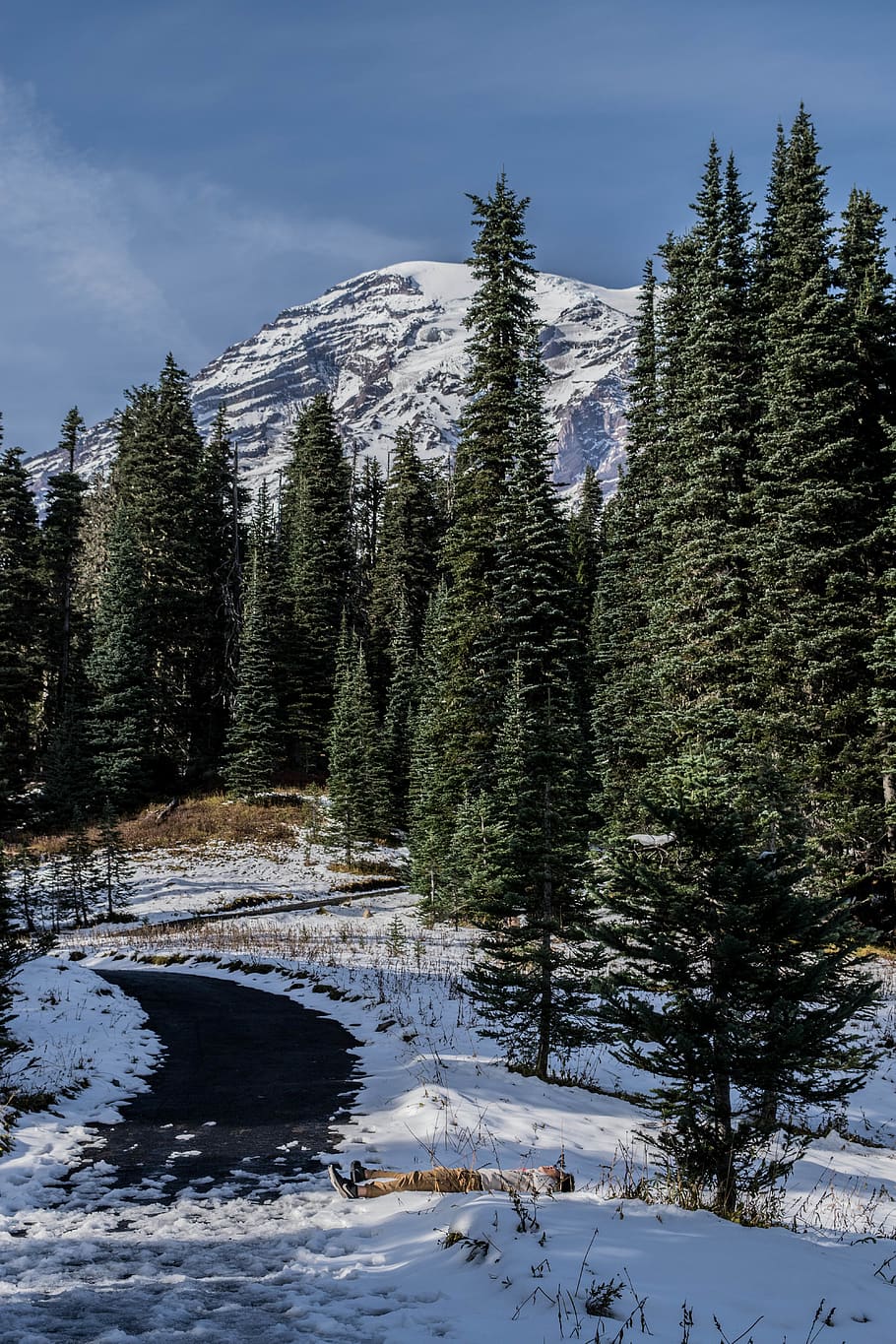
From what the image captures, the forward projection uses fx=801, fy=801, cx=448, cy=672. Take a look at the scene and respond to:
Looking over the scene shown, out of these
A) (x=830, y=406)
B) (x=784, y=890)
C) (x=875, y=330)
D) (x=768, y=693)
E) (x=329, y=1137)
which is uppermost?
(x=875, y=330)

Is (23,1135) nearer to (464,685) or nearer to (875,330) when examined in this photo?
(464,685)

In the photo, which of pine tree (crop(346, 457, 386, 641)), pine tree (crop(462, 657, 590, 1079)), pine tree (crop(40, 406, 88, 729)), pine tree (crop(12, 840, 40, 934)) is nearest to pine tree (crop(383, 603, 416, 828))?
pine tree (crop(346, 457, 386, 641))

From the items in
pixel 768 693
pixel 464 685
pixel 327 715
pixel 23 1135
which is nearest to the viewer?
pixel 23 1135

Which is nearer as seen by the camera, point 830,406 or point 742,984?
point 742,984

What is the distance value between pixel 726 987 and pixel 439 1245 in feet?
8.37

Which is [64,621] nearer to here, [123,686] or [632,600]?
[123,686]

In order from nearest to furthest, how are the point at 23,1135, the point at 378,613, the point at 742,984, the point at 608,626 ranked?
1. the point at 742,984
2. the point at 23,1135
3. the point at 608,626
4. the point at 378,613

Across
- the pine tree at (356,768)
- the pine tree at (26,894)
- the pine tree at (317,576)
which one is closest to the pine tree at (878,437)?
the pine tree at (356,768)

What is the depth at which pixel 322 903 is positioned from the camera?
1268 inches

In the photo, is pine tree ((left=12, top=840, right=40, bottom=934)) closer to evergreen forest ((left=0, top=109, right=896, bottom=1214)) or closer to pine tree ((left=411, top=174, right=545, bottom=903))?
evergreen forest ((left=0, top=109, right=896, bottom=1214))

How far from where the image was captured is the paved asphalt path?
678 cm

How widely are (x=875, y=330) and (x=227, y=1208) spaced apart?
3014 cm

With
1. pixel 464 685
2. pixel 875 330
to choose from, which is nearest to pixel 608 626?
pixel 464 685

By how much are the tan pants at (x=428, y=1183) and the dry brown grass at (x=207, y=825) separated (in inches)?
1423
